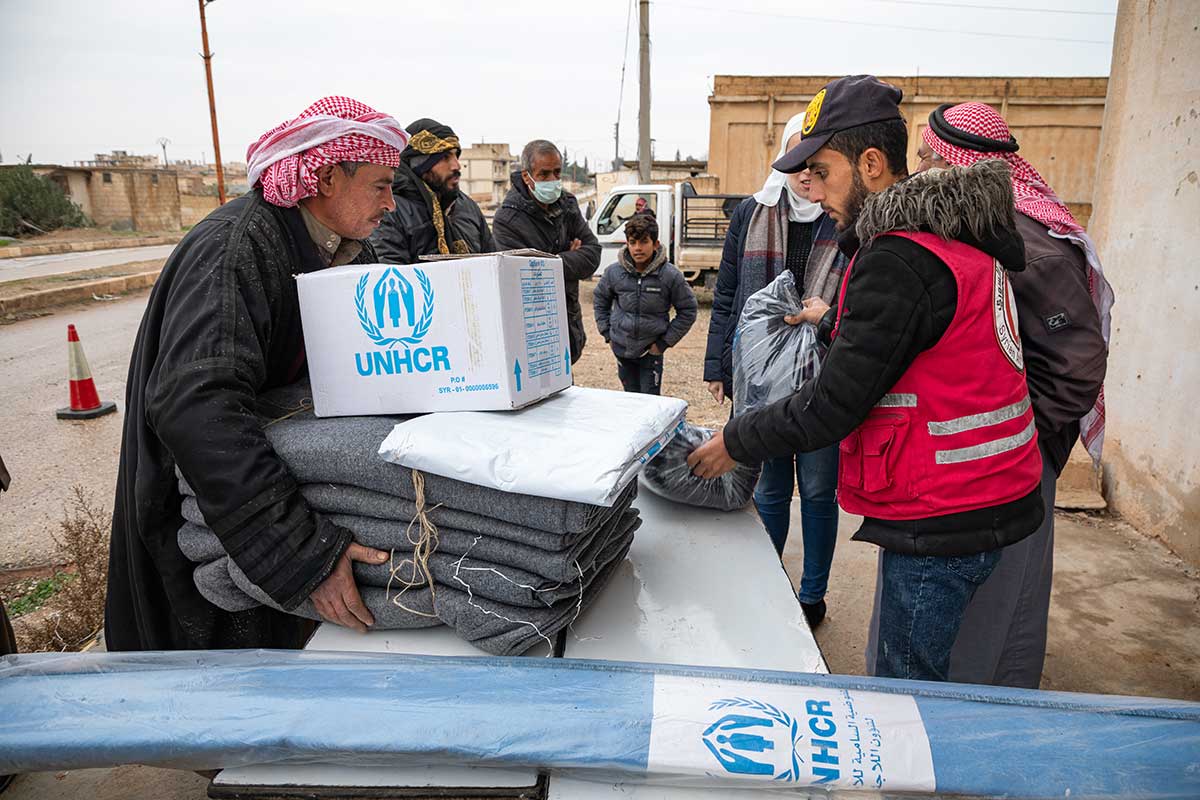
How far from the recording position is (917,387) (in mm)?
1387

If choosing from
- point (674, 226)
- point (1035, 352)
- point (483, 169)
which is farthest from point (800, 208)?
point (483, 169)

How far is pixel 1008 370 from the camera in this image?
1.41m

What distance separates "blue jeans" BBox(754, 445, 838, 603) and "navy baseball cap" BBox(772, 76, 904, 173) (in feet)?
4.08

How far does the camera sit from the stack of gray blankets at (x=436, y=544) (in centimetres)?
129

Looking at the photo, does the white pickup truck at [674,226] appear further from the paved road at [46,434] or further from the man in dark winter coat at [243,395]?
the man in dark winter coat at [243,395]

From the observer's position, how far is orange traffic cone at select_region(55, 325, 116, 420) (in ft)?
20.3

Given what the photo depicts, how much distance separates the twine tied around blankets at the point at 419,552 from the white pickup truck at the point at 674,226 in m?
10.5

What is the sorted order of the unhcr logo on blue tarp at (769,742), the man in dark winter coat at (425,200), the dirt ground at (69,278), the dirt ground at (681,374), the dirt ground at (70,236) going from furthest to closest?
the dirt ground at (70,236) → the dirt ground at (69,278) → the dirt ground at (681,374) → the man in dark winter coat at (425,200) → the unhcr logo on blue tarp at (769,742)

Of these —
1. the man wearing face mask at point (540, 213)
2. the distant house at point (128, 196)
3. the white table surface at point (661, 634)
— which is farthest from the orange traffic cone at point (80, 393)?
the distant house at point (128, 196)

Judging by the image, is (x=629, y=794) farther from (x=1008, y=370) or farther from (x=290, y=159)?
(x=290, y=159)

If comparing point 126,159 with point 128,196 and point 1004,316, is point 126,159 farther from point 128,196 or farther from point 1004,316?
point 1004,316

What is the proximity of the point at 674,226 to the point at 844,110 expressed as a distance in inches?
413

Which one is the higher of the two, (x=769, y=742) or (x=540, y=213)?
(x=540, y=213)

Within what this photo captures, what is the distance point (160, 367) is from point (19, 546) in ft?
11.4
